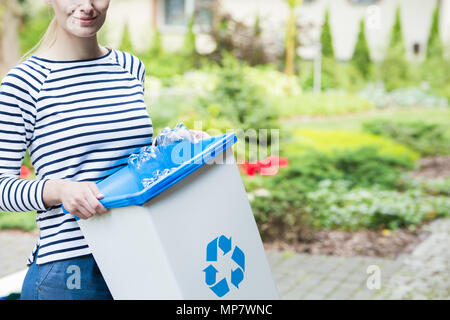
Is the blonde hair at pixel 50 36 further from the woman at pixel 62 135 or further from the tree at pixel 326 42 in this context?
the tree at pixel 326 42

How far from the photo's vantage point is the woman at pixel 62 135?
1437 millimetres

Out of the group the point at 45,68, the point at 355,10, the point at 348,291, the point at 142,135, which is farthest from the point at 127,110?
the point at 355,10

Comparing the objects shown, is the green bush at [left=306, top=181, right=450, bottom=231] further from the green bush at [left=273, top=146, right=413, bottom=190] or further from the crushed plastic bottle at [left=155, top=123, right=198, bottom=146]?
the crushed plastic bottle at [left=155, top=123, right=198, bottom=146]

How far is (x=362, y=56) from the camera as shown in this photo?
58.8 ft

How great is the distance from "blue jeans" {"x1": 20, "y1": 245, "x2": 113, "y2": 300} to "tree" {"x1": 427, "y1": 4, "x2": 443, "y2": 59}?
1725 centimetres

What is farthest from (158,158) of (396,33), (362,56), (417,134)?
(396,33)

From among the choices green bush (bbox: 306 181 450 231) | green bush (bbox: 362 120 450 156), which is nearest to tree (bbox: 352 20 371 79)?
green bush (bbox: 362 120 450 156)

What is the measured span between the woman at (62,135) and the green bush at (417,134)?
8.81 metres

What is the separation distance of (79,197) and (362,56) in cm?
1745

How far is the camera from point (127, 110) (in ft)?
5.35

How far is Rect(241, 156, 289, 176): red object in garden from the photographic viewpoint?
228 inches

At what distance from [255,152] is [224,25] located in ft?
33.3

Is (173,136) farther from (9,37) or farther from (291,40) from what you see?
(291,40)
